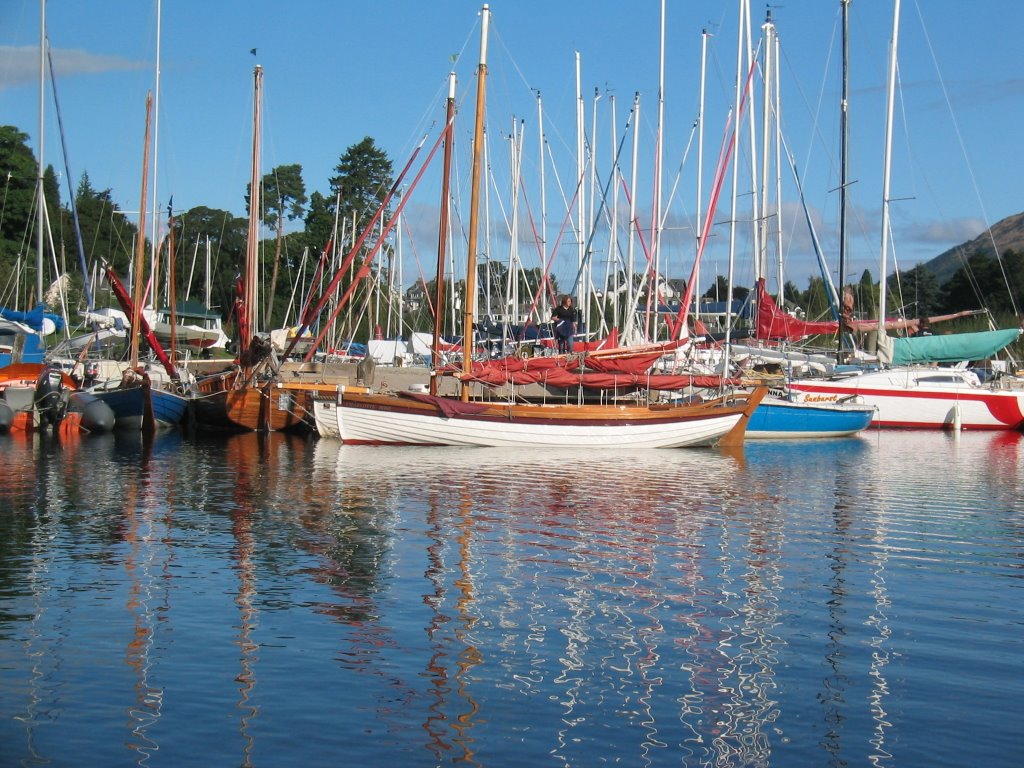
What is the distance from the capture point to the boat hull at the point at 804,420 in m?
39.6

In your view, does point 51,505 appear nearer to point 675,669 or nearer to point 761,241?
point 675,669

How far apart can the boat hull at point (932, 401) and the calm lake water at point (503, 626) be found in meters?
21.0

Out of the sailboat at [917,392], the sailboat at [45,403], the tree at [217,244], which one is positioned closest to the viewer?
the sailboat at [45,403]

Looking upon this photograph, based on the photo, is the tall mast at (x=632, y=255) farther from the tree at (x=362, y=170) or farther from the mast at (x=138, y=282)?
the tree at (x=362, y=170)

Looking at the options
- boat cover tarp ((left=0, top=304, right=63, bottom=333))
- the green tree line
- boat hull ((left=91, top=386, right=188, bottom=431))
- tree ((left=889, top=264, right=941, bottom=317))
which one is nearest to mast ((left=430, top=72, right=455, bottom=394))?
boat hull ((left=91, top=386, right=188, bottom=431))

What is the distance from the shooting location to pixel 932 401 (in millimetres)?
45125

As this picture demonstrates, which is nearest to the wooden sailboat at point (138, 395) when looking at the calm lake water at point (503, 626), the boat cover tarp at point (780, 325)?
the calm lake water at point (503, 626)

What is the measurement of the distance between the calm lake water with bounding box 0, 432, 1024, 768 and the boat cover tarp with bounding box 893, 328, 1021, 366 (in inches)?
935

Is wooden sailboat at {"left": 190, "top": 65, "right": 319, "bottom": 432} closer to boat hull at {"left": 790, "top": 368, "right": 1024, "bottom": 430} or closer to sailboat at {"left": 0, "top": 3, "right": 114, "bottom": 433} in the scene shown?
sailboat at {"left": 0, "top": 3, "right": 114, "bottom": 433}

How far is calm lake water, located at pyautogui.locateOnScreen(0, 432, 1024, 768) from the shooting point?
368 inches

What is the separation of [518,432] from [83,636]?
68.2 ft

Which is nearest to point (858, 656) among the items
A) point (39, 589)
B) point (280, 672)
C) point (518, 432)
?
point (280, 672)

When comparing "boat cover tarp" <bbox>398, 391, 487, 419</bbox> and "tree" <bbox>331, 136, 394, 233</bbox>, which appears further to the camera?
"tree" <bbox>331, 136, 394, 233</bbox>

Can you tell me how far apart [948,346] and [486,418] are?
Answer: 2368cm
